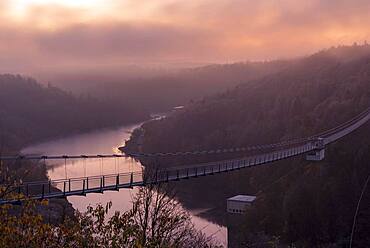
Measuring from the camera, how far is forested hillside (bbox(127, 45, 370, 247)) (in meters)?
12.5

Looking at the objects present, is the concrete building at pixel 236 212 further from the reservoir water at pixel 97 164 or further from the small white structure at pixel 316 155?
Answer: the small white structure at pixel 316 155

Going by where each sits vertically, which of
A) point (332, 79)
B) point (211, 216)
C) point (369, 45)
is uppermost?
point (369, 45)

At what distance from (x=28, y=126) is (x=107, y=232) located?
30.7 meters

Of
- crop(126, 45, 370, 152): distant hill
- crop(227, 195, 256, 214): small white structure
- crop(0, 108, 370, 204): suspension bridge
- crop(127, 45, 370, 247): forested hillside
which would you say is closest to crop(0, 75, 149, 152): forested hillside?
crop(127, 45, 370, 247): forested hillside

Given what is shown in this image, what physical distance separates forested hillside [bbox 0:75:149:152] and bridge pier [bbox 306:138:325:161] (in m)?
17.4

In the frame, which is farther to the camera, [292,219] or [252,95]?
[252,95]

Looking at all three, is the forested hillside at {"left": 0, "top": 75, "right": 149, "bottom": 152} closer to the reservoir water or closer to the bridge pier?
the reservoir water

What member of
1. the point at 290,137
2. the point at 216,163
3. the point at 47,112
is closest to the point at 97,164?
the point at 290,137

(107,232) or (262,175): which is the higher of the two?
(107,232)

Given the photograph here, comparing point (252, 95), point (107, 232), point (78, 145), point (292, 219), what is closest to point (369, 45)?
point (252, 95)

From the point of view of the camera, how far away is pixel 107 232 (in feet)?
10.8

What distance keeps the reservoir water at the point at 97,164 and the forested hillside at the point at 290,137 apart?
921mm

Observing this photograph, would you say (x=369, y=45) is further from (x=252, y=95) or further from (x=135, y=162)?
(x=135, y=162)

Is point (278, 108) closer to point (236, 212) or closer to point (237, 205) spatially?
point (237, 205)
